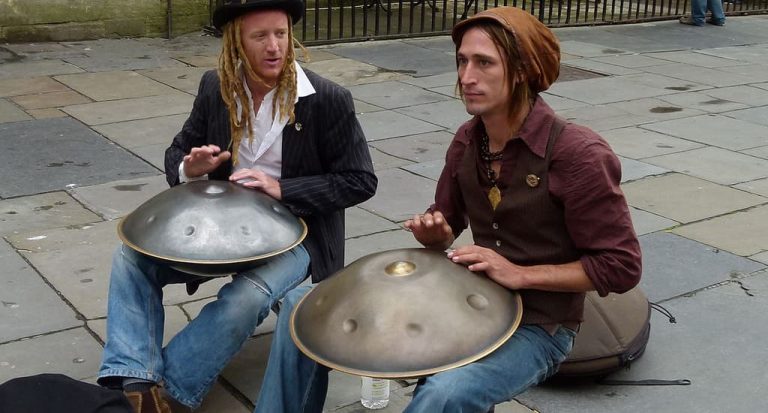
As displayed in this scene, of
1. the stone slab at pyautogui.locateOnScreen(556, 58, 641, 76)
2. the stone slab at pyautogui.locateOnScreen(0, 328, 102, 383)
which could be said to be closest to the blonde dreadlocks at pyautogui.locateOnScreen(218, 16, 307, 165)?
the stone slab at pyautogui.locateOnScreen(0, 328, 102, 383)

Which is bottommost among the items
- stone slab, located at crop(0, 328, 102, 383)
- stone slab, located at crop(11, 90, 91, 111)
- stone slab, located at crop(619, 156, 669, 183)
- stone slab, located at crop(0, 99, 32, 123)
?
stone slab, located at crop(0, 328, 102, 383)

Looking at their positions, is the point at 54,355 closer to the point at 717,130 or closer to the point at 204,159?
the point at 204,159

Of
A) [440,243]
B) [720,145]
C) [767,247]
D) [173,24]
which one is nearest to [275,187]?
[440,243]

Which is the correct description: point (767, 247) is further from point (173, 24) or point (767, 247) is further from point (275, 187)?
point (173, 24)

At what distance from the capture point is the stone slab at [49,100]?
25.0 feet

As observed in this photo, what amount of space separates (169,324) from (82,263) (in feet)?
2.77

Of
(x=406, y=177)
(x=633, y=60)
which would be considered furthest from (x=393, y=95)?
(x=633, y=60)

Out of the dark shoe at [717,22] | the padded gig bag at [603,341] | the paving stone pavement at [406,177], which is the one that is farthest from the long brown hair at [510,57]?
the dark shoe at [717,22]

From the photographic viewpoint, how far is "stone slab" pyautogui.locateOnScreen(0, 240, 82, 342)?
4004 millimetres

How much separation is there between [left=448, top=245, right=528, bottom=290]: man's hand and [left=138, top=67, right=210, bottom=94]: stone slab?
19.4ft

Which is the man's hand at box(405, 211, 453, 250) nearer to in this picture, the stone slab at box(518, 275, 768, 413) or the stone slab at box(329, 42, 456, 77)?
the stone slab at box(518, 275, 768, 413)

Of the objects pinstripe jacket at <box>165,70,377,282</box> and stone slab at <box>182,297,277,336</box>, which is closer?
pinstripe jacket at <box>165,70,377,282</box>

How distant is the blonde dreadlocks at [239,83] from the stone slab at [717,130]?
457 cm

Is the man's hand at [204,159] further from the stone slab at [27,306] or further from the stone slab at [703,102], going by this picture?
the stone slab at [703,102]
